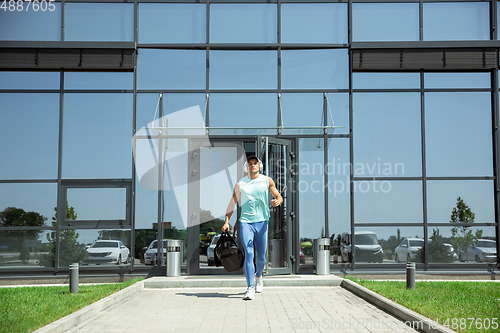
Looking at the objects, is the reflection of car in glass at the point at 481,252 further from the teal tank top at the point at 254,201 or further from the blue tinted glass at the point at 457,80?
the teal tank top at the point at 254,201

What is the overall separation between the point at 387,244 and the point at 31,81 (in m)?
8.11

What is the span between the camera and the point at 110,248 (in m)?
10.7

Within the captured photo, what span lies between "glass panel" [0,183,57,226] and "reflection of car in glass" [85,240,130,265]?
1.04 m

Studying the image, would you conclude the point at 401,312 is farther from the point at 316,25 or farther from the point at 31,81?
the point at 31,81

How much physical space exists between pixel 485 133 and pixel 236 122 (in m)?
5.22

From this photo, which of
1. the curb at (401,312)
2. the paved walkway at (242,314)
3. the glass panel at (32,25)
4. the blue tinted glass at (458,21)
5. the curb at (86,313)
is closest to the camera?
the curb at (401,312)

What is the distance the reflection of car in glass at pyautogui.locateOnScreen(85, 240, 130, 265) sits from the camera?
1067 cm

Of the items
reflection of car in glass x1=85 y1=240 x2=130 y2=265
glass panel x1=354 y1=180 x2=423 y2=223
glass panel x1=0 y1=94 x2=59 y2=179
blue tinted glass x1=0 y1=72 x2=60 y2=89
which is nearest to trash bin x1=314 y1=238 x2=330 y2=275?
glass panel x1=354 y1=180 x2=423 y2=223

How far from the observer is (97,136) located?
11000 mm

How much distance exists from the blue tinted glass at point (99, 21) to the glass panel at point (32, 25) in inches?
9.9

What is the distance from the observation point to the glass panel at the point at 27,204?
1066 centimetres

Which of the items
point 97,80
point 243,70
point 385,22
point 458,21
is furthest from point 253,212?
point 458,21

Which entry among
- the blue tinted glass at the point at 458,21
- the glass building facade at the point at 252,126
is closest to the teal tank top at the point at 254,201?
the glass building facade at the point at 252,126

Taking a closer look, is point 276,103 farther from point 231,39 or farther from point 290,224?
point 290,224
